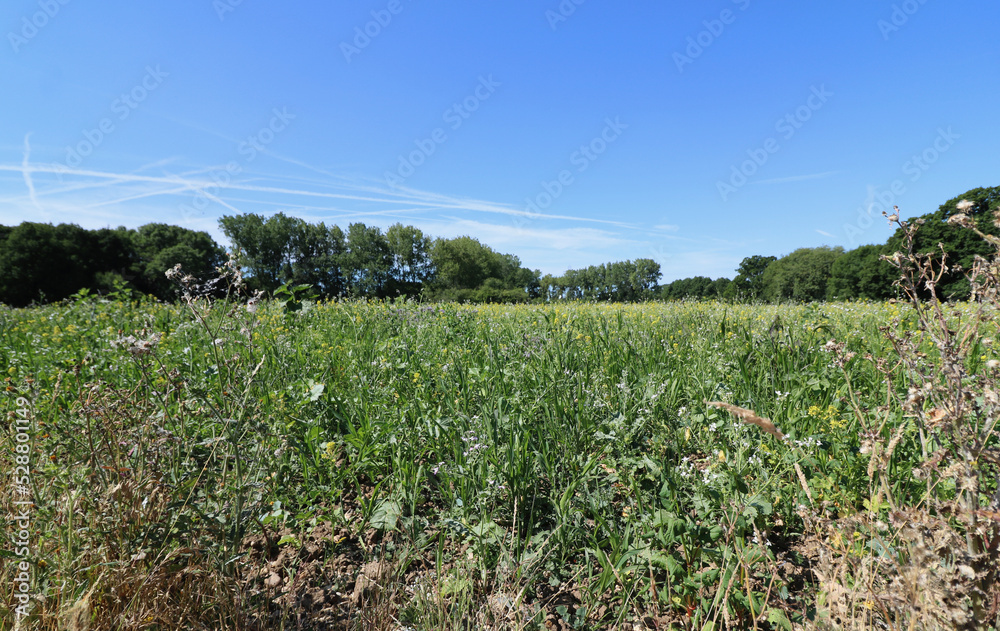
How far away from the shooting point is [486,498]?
208cm

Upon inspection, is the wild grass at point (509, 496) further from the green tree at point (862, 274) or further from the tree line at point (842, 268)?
the green tree at point (862, 274)

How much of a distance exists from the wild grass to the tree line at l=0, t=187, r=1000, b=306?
27968 mm

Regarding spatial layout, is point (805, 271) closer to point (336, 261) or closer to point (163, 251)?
point (336, 261)

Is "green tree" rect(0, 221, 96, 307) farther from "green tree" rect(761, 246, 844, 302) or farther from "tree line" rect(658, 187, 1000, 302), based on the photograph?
"green tree" rect(761, 246, 844, 302)

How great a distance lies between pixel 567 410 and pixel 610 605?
1.13 m

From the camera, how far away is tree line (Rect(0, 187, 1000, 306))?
37750 millimetres

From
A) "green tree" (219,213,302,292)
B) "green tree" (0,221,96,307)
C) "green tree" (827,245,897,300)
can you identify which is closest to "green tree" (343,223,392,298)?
"green tree" (219,213,302,292)

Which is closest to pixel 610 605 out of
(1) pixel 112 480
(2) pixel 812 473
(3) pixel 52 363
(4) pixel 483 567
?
(4) pixel 483 567

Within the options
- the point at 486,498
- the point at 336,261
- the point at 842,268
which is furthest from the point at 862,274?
the point at 336,261

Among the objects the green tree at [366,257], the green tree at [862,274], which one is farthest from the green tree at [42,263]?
the green tree at [862,274]

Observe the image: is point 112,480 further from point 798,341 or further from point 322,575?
point 798,341

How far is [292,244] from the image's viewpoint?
65.1 m
